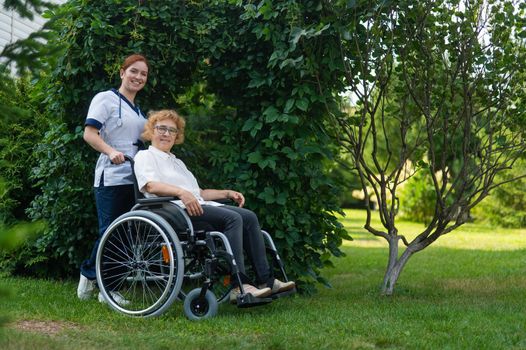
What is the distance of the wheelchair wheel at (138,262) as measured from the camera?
11.7ft

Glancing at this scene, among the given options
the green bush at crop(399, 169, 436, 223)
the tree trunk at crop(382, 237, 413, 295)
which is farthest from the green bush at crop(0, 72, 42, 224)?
the green bush at crop(399, 169, 436, 223)

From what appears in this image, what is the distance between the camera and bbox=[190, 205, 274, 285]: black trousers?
12.3ft

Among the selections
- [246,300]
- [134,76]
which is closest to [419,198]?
[134,76]

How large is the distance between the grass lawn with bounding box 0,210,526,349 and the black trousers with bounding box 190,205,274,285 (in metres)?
0.24

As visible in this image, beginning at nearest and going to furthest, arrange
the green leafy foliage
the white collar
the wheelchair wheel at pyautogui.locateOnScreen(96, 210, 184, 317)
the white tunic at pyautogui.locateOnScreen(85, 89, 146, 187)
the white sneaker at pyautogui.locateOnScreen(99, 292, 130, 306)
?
the wheelchair wheel at pyautogui.locateOnScreen(96, 210, 184, 317)
the white sneaker at pyautogui.locateOnScreen(99, 292, 130, 306)
the white collar
the white tunic at pyautogui.locateOnScreen(85, 89, 146, 187)
the green leafy foliage

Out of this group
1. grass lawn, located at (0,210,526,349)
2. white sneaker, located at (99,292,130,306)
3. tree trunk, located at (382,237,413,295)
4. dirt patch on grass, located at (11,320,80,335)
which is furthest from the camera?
tree trunk, located at (382,237,413,295)

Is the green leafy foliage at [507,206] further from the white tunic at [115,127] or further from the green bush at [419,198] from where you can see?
the white tunic at [115,127]

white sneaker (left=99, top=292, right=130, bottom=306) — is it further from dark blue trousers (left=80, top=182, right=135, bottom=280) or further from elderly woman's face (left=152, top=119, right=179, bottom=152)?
elderly woman's face (left=152, top=119, right=179, bottom=152)

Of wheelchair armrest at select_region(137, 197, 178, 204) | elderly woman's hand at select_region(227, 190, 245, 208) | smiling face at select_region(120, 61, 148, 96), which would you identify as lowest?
wheelchair armrest at select_region(137, 197, 178, 204)

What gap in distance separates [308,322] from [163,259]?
757 millimetres

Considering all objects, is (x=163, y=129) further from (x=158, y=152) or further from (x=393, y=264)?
(x=393, y=264)

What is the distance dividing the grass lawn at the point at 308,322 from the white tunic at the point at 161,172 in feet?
2.08

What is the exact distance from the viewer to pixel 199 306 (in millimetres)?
3680

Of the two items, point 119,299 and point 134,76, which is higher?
point 134,76
